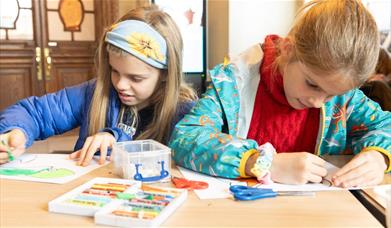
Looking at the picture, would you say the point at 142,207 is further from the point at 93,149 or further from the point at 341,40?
the point at 341,40

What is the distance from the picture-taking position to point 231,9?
305 cm

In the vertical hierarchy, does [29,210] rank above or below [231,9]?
below

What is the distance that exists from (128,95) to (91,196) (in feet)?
1.83

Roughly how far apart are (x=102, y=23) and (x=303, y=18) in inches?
122

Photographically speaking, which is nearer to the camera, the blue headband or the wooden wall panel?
the blue headband

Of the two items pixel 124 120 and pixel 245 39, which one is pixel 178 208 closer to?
pixel 124 120

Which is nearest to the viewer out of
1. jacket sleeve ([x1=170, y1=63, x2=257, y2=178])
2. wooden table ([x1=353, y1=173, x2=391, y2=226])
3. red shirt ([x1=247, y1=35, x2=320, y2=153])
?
wooden table ([x1=353, y1=173, x2=391, y2=226])

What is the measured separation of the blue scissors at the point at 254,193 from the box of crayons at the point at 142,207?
87 millimetres

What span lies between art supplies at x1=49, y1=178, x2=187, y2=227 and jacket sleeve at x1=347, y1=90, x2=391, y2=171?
19.4 inches

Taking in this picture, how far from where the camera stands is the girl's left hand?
740mm

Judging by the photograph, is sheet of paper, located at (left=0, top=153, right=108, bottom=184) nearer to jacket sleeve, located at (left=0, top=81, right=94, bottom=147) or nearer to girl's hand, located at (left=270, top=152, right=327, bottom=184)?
jacket sleeve, located at (left=0, top=81, right=94, bottom=147)

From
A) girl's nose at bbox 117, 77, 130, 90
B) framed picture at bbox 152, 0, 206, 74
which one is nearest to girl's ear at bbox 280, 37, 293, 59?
girl's nose at bbox 117, 77, 130, 90

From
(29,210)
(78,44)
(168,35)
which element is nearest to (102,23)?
(78,44)

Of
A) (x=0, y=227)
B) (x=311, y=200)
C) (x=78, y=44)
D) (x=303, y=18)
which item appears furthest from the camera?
(x=78, y=44)
